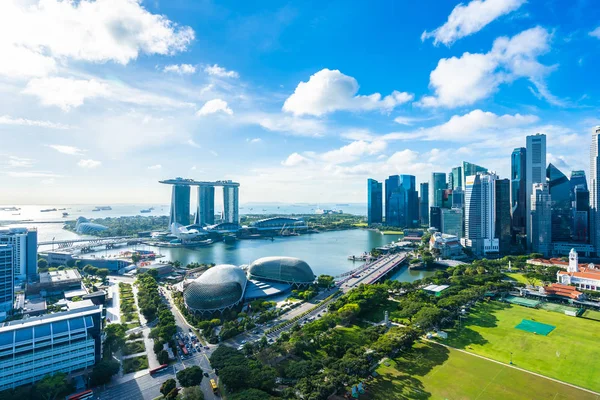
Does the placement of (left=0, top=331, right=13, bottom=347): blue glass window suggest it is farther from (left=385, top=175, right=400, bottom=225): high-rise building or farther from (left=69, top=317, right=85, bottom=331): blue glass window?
(left=385, top=175, right=400, bottom=225): high-rise building

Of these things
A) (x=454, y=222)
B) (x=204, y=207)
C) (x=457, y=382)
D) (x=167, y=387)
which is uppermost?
(x=204, y=207)

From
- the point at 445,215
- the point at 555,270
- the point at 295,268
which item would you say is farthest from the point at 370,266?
the point at 445,215

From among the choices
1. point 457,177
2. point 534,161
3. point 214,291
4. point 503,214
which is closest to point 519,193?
point 534,161

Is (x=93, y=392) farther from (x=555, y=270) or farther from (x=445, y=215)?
(x=445, y=215)

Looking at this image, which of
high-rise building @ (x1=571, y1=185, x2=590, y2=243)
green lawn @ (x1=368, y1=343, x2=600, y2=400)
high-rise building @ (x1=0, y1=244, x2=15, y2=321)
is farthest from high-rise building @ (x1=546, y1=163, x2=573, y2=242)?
high-rise building @ (x1=0, y1=244, x2=15, y2=321)

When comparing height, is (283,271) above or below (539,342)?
above

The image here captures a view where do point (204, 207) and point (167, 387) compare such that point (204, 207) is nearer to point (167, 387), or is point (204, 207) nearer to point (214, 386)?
point (167, 387)
